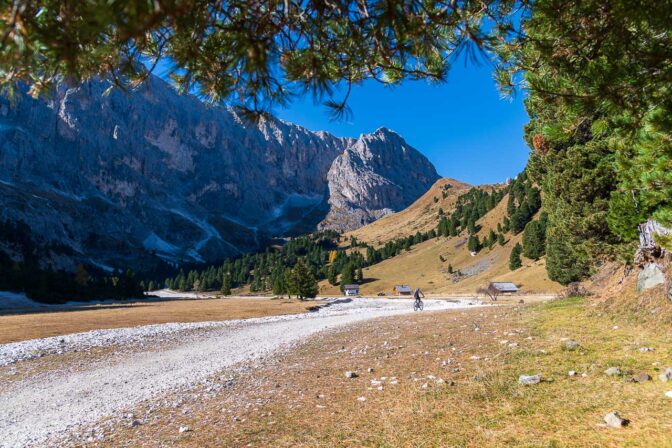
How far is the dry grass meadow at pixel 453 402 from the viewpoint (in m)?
5.21

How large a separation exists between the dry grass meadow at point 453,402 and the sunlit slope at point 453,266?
7356cm

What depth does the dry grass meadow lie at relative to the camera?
17.1 feet

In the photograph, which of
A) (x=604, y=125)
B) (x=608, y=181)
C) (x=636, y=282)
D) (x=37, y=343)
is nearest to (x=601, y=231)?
(x=608, y=181)

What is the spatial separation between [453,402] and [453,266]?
134 meters

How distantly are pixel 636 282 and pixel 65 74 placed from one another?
66.9ft

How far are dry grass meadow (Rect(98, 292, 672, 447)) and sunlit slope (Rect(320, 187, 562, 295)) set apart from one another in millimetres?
73559

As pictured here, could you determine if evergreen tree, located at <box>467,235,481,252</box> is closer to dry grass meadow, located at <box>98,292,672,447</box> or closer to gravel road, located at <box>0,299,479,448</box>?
gravel road, located at <box>0,299,479,448</box>

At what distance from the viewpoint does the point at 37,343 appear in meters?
21.7

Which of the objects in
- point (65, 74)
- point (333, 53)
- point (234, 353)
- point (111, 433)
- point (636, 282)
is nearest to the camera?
point (65, 74)

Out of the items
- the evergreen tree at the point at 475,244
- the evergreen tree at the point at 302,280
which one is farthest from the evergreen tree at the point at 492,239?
the evergreen tree at the point at 302,280

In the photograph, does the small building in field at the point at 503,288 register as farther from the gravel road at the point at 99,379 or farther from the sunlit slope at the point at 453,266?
the gravel road at the point at 99,379

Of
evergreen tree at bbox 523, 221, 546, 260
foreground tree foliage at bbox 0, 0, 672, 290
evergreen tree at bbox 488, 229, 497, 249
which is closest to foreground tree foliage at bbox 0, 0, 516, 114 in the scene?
foreground tree foliage at bbox 0, 0, 672, 290

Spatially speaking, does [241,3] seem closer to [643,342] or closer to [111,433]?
[111,433]

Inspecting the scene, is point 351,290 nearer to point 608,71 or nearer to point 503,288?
point 503,288
